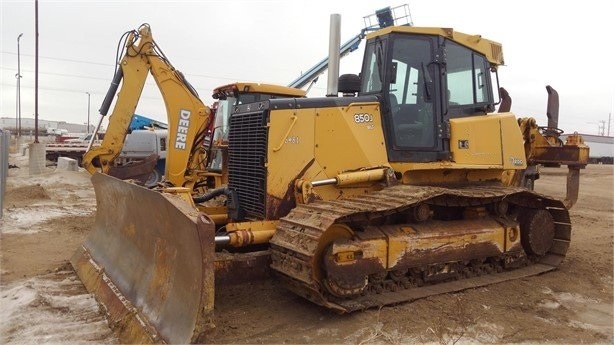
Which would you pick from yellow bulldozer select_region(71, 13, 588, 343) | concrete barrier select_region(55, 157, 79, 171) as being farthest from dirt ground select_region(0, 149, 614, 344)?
concrete barrier select_region(55, 157, 79, 171)

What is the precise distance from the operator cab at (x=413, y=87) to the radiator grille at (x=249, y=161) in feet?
4.79

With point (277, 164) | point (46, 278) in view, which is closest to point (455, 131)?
point (277, 164)

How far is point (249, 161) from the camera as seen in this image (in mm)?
6062

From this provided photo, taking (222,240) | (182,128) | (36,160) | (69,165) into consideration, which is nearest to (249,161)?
(222,240)

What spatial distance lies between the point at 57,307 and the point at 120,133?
3894mm

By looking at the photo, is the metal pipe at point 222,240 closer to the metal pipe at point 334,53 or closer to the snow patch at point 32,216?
the metal pipe at point 334,53

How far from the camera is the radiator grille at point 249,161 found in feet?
19.1

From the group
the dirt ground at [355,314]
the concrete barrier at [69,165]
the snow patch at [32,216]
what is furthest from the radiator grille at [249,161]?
the concrete barrier at [69,165]

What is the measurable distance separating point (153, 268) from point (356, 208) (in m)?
2.00

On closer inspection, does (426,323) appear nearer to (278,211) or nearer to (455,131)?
(278,211)

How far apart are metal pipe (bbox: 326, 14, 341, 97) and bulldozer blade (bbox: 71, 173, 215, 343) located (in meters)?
3.40

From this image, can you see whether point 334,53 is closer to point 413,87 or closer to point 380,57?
point 380,57

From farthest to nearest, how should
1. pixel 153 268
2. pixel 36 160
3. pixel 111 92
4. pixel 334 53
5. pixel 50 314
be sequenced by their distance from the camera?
pixel 36 160 → pixel 111 92 → pixel 334 53 → pixel 50 314 → pixel 153 268

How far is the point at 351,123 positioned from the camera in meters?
6.02
